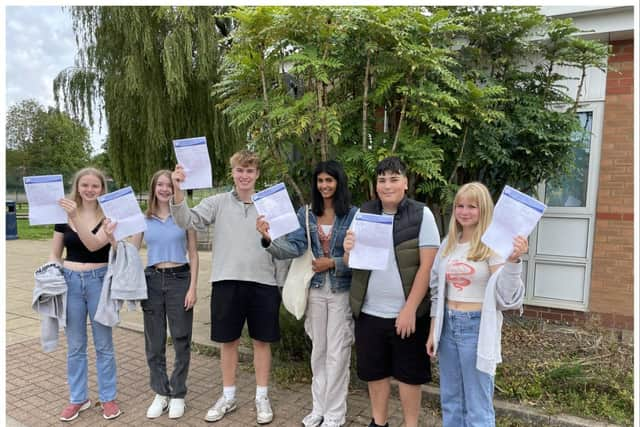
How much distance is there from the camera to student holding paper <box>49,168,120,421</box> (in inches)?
124

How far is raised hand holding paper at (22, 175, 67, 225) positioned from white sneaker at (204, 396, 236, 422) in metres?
1.83

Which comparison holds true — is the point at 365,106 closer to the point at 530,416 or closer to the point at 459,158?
the point at 459,158

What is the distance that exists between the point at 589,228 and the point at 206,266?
26.2ft

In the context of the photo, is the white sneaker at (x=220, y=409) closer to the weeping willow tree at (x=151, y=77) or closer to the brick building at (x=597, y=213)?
the brick building at (x=597, y=213)

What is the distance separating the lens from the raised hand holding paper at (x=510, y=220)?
6.80ft

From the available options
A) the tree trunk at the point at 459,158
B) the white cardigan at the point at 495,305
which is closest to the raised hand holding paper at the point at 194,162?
the white cardigan at the point at 495,305

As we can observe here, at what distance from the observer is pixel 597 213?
5203 mm

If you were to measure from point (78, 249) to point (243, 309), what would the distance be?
133 centimetres

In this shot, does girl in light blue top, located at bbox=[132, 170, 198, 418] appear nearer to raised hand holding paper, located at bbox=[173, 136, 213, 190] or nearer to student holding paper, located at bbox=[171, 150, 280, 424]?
student holding paper, located at bbox=[171, 150, 280, 424]

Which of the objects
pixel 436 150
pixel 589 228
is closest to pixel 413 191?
pixel 436 150

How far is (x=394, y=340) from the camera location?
106 inches

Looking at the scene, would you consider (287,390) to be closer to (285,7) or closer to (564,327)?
(285,7)

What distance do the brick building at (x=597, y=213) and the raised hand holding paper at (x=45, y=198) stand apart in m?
5.09

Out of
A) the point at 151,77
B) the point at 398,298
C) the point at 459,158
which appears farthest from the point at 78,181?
the point at 151,77
